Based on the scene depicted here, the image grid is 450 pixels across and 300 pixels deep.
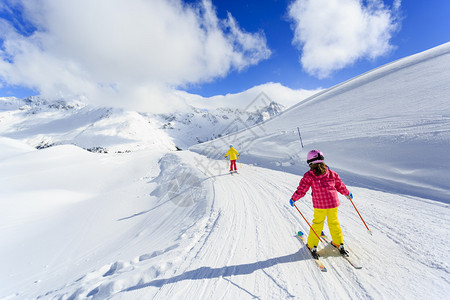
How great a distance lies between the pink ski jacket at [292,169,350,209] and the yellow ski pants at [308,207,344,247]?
13 cm

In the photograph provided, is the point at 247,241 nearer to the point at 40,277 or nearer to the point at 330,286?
the point at 330,286

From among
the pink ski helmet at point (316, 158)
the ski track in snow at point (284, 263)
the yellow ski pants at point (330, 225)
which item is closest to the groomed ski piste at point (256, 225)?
the ski track in snow at point (284, 263)

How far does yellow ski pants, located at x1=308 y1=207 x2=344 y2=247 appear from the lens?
3.19 m

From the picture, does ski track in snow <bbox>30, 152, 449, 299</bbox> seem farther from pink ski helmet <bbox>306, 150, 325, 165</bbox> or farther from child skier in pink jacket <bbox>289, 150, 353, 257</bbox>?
pink ski helmet <bbox>306, 150, 325, 165</bbox>

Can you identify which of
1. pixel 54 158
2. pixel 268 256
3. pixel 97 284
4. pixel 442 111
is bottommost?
pixel 268 256

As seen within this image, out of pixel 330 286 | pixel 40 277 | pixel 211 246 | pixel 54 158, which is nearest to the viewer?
pixel 330 286

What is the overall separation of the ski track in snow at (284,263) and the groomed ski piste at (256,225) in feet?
0.07

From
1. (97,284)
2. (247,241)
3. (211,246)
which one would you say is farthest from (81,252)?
(247,241)

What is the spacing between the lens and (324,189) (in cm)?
320

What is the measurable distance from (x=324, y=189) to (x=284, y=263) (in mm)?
1515

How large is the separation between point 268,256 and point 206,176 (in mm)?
7317

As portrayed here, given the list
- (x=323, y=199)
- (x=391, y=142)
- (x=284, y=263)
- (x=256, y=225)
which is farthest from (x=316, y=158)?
(x=391, y=142)

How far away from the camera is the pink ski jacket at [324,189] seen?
3154mm

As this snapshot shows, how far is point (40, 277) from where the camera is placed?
5152 mm
